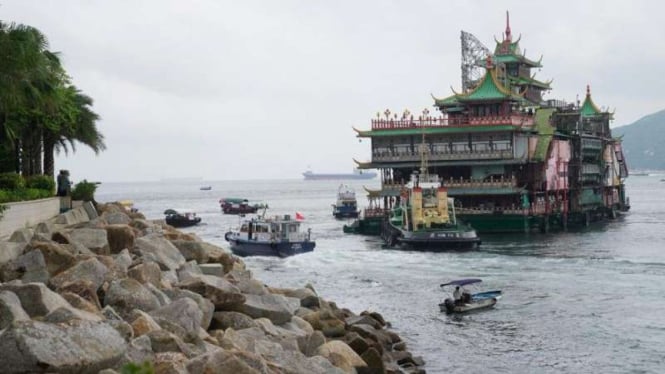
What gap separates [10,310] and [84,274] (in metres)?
3.85

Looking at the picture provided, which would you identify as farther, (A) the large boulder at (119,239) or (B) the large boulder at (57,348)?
(A) the large boulder at (119,239)

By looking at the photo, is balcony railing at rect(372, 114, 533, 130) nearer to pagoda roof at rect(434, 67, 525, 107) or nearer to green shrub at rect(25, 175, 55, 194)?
pagoda roof at rect(434, 67, 525, 107)

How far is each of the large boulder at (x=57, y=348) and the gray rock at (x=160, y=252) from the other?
10.2m

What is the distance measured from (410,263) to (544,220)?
30714 mm

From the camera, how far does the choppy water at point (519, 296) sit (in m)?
31.6

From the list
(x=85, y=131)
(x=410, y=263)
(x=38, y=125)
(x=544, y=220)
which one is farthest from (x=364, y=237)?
(x=38, y=125)

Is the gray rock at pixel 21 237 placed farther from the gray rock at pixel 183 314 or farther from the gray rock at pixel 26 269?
the gray rock at pixel 183 314

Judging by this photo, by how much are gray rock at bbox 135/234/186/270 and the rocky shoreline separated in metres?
0.04

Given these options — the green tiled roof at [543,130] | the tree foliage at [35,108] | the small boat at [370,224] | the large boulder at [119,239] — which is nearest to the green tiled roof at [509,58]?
the green tiled roof at [543,130]

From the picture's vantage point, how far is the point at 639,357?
102 ft

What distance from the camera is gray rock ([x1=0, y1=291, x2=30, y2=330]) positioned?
1684 centimetres

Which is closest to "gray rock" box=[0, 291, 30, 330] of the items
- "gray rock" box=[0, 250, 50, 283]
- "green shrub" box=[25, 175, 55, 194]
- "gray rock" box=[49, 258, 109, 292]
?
"gray rock" box=[49, 258, 109, 292]

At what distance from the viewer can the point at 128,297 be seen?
2017 cm

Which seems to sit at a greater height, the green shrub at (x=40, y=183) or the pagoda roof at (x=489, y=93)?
the pagoda roof at (x=489, y=93)
